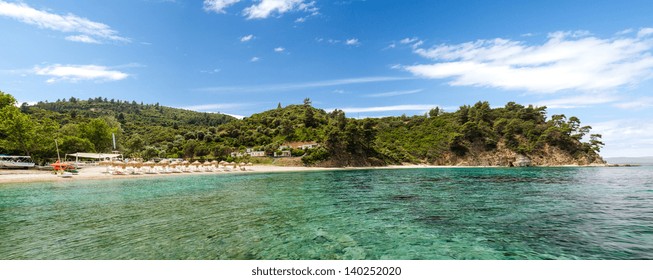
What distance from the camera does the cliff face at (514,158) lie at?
293 ft

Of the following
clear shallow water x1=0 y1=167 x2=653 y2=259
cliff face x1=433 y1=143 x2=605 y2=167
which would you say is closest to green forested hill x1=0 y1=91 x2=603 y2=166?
cliff face x1=433 y1=143 x2=605 y2=167

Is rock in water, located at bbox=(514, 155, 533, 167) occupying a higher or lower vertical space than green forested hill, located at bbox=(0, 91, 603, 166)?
lower

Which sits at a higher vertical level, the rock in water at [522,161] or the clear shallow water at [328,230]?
the clear shallow water at [328,230]

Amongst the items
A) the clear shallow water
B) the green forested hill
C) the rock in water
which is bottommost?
the rock in water

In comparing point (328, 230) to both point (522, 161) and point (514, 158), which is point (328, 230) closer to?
point (522, 161)

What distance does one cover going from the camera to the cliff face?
89.4 meters

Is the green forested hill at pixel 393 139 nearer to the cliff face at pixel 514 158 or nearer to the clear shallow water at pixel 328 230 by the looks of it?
the cliff face at pixel 514 158

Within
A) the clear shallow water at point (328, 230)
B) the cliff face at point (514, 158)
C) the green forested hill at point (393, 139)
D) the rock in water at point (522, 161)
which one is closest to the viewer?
the clear shallow water at point (328, 230)

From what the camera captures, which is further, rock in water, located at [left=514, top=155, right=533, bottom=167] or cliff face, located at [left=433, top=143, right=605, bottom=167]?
cliff face, located at [left=433, top=143, right=605, bottom=167]

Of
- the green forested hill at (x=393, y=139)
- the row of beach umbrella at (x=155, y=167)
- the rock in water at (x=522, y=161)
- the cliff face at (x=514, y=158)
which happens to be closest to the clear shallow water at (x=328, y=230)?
the row of beach umbrella at (x=155, y=167)

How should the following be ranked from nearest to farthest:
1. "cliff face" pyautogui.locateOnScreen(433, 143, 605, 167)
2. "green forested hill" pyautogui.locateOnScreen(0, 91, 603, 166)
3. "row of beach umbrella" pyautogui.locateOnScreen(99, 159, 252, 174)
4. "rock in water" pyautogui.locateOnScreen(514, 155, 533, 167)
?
"row of beach umbrella" pyautogui.locateOnScreen(99, 159, 252, 174), "green forested hill" pyautogui.locateOnScreen(0, 91, 603, 166), "rock in water" pyautogui.locateOnScreen(514, 155, 533, 167), "cliff face" pyautogui.locateOnScreen(433, 143, 605, 167)

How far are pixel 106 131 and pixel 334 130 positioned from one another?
65073mm

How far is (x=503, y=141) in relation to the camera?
Result: 9594 centimetres

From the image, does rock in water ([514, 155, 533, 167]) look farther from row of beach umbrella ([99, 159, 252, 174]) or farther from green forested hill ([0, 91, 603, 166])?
row of beach umbrella ([99, 159, 252, 174])
